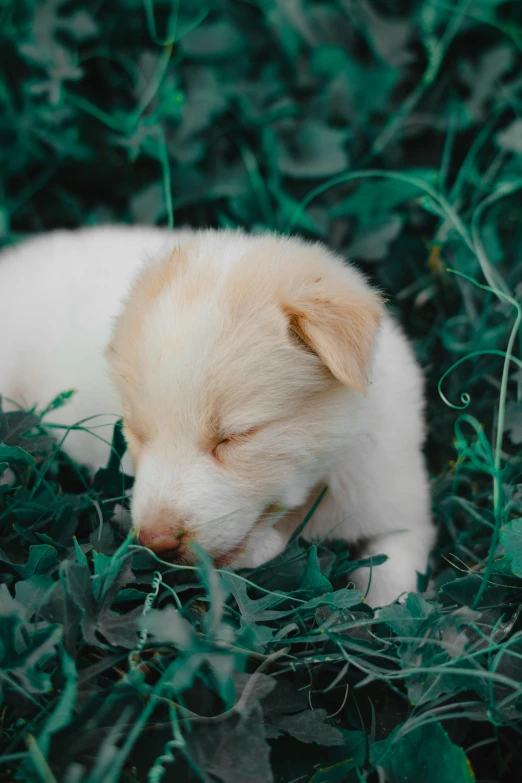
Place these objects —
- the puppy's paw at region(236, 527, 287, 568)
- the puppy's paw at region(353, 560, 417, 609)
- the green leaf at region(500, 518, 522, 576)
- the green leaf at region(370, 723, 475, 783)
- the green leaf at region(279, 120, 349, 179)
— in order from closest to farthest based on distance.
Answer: the green leaf at region(370, 723, 475, 783) < the green leaf at region(500, 518, 522, 576) < the puppy's paw at region(236, 527, 287, 568) < the puppy's paw at region(353, 560, 417, 609) < the green leaf at region(279, 120, 349, 179)

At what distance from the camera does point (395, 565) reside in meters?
2.06

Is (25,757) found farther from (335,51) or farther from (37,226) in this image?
(335,51)

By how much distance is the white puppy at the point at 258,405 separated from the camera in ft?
5.33

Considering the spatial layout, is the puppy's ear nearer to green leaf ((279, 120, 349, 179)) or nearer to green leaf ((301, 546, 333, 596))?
green leaf ((301, 546, 333, 596))

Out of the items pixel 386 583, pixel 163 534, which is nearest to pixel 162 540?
pixel 163 534

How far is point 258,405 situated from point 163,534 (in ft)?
1.24

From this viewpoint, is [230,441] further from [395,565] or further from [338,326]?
[395,565]

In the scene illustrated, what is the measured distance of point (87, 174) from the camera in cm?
326

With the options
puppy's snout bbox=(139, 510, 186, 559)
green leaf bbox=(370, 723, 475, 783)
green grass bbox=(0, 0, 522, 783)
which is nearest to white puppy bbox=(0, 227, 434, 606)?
puppy's snout bbox=(139, 510, 186, 559)

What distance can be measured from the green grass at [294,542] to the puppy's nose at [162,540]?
0.04m

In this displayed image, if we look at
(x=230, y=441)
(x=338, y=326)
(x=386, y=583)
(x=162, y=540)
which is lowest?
(x=386, y=583)

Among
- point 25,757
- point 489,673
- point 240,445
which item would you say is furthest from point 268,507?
point 25,757

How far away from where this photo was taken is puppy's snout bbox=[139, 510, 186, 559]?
158 cm

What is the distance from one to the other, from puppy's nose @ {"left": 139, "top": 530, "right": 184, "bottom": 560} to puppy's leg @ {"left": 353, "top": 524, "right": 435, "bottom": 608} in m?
0.63
